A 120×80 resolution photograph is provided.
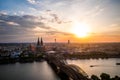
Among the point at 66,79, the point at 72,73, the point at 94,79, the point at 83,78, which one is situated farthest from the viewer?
the point at 66,79

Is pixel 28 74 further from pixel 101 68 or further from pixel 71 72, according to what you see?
pixel 101 68

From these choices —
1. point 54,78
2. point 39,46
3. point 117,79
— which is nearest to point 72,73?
point 54,78

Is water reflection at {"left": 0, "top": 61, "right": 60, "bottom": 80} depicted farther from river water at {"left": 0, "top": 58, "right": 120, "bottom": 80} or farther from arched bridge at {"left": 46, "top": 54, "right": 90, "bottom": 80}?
arched bridge at {"left": 46, "top": 54, "right": 90, "bottom": 80}

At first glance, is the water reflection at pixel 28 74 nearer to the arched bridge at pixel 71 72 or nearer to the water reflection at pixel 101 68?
the arched bridge at pixel 71 72

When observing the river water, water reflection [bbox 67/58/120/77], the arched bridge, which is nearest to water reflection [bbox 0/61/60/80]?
the river water

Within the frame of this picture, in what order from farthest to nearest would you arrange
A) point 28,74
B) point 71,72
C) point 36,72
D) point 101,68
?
point 101,68 < point 36,72 < point 28,74 < point 71,72

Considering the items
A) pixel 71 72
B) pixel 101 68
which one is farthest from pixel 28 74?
pixel 101 68

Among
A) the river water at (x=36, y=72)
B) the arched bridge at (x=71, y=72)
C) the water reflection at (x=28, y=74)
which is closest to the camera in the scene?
the arched bridge at (x=71, y=72)

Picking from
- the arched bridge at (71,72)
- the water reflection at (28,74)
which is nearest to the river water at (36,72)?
the water reflection at (28,74)

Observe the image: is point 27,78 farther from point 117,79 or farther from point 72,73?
point 117,79

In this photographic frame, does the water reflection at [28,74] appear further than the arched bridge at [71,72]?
Yes

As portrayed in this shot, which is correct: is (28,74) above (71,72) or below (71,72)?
below
